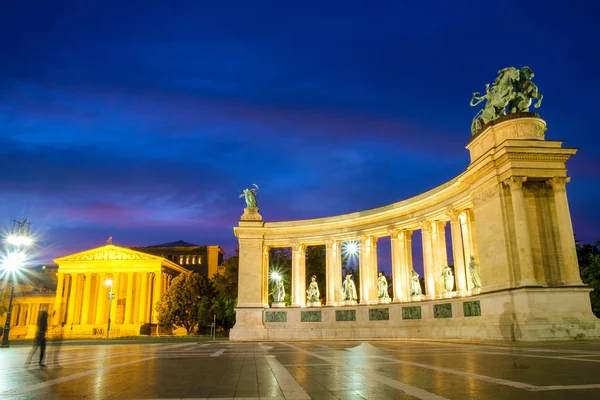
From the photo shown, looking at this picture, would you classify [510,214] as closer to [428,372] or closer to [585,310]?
[585,310]

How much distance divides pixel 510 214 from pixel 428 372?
2375 centimetres

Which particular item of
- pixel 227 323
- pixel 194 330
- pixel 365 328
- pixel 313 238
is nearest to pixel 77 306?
pixel 194 330

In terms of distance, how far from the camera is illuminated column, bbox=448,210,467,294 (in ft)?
135

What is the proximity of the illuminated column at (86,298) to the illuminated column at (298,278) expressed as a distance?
7260 centimetres

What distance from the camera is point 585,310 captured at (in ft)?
102

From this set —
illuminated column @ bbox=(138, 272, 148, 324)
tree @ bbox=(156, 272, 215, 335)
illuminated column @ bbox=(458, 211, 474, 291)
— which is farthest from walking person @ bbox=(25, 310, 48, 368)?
illuminated column @ bbox=(138, 272, 148, 324)

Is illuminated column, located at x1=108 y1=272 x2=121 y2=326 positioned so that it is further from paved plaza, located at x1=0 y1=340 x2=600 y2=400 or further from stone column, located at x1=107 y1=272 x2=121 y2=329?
paved plaza, located at x1=0 y1=340 x2=600 y2=400

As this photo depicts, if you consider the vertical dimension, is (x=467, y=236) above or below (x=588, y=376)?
above

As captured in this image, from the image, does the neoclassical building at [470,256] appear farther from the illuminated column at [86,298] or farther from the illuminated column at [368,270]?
the illuminated column at [86,298]

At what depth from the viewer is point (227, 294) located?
8325cm

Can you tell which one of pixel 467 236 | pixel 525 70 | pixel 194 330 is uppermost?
pixel 525 70

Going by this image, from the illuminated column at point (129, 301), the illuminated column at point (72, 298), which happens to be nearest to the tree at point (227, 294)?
the illuminated column at point (129, 301)

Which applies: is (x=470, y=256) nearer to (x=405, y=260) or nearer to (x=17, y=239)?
(x=405, y=260)

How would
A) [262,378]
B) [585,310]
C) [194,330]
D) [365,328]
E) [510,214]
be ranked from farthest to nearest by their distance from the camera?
Result: [194,330]
[365,328]
[510,214]
[585,310]
[262,378]
